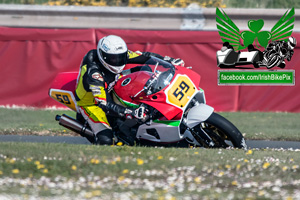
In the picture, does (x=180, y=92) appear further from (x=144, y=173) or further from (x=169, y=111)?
(x=144, y=173)

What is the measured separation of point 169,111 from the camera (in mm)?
6609

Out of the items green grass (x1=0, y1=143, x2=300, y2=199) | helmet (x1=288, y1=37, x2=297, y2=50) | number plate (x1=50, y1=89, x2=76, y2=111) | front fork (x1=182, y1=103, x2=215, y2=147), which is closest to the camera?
green grass (x1=0, y1=143, x2=300, y2=199)

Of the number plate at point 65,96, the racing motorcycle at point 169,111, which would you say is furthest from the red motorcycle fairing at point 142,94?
the number plate at point 65,96

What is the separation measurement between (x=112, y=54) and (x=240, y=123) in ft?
14.5

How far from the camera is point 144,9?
41.3ft

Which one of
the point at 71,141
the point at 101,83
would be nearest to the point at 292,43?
the point at 71,141

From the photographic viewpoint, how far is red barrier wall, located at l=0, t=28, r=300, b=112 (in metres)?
12.0

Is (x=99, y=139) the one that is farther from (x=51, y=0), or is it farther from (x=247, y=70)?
(x=51, y=0)

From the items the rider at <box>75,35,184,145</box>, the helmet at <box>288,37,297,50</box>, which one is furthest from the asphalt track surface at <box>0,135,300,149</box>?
the helmet at <box>288,37,297,50</box>

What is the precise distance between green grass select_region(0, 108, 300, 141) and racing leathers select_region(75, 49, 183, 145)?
2245 millimetres

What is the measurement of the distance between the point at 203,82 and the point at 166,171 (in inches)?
265

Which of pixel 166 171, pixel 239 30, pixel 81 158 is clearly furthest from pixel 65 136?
pixel 239 30
